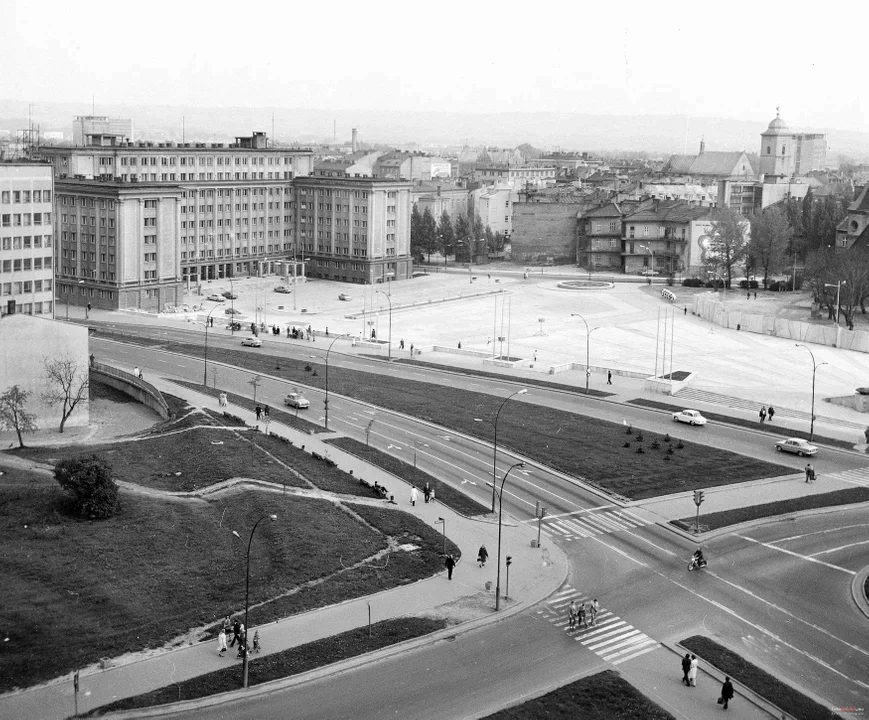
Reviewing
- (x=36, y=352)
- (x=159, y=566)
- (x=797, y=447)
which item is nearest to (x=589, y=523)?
(x=797, y=447)

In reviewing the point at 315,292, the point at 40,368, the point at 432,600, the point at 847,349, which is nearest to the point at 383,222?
the point at 315,292

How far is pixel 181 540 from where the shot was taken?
45594 mm

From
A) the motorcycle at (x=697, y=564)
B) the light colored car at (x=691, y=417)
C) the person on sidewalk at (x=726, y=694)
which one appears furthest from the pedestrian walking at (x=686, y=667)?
the light colored car at (x=691, y=417)

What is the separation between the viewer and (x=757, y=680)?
115 ft

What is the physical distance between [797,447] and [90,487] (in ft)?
129

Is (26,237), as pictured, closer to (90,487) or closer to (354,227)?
(90,487)

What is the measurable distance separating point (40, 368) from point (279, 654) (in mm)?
35580

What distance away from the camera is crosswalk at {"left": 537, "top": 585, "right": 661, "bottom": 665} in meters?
37.0

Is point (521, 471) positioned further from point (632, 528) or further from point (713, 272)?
point (713, 272)

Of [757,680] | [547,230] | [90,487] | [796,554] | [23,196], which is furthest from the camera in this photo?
[547,230]

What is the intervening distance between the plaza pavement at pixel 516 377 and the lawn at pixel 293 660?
0.44 metres

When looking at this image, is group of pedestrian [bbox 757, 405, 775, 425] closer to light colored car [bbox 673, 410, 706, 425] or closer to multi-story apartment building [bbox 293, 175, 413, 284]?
light colored car [bbox 673, 410, 706, 425]

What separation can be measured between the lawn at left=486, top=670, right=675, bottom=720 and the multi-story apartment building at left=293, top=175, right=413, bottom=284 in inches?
4497

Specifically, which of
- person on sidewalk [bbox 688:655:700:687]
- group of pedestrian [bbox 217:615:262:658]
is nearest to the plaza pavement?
group of pedestrian [bbox 217:615:262:658]
